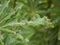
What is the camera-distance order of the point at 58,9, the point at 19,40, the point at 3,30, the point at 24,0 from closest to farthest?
the point at 3,30, the point at 19,40, the point at 24,0, the point at 58,9

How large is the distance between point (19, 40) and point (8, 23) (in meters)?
0.19

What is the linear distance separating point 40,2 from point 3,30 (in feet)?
3.14

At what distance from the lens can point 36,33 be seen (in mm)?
2236

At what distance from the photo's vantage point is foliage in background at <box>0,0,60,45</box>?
4.51 ft

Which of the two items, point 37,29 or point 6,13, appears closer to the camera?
point 6,13

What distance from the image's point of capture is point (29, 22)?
1.56 metres

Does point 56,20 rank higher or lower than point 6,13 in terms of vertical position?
higher

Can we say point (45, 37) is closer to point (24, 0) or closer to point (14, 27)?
point (24, 0)

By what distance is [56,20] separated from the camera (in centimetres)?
215

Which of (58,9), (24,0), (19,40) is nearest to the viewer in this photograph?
(19,40)

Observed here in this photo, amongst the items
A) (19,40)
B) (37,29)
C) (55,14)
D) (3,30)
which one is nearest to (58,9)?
(55,14)

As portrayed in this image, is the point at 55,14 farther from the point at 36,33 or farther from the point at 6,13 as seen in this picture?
the point at 6,13

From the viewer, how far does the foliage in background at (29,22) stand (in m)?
1.38

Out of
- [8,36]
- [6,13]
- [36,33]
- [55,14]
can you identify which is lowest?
[8,36]
